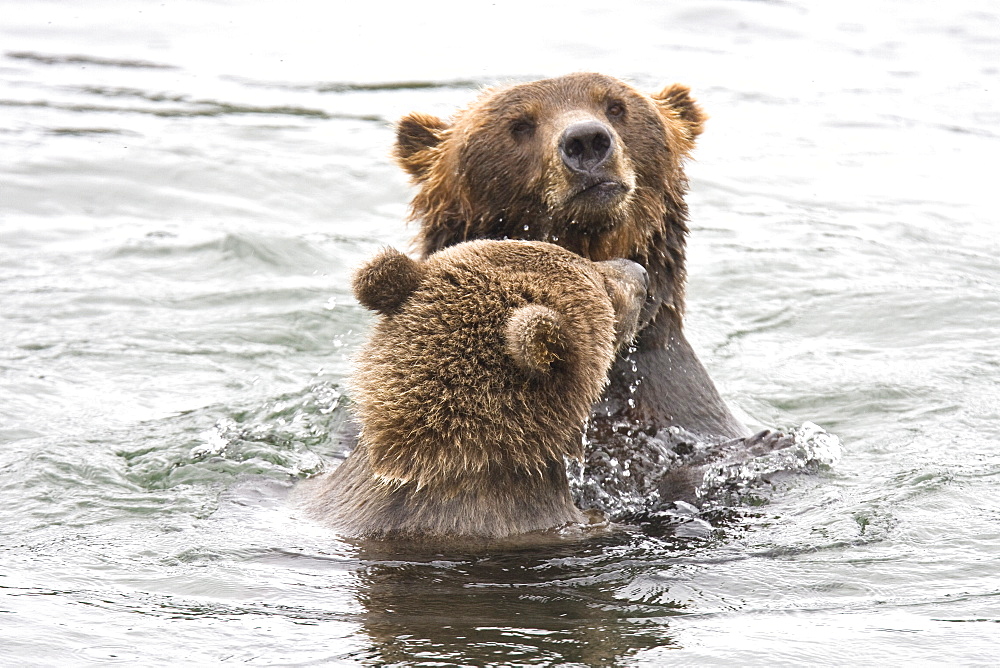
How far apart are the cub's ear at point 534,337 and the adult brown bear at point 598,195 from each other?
1.20 m

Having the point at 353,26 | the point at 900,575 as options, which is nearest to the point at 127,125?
the point at 353,26

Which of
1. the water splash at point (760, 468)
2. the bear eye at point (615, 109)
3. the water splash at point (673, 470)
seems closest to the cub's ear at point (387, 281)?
the water splash at point (673, 470)

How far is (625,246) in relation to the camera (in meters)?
6.38

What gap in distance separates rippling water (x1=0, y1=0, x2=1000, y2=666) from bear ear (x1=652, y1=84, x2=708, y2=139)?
1.85m

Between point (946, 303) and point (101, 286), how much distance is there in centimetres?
605

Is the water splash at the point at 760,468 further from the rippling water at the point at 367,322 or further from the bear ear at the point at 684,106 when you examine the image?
the bear ear at the point at 684,106

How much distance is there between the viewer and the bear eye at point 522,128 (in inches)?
246

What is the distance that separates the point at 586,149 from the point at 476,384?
1.37 m

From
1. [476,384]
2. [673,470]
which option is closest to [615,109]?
[673,470]

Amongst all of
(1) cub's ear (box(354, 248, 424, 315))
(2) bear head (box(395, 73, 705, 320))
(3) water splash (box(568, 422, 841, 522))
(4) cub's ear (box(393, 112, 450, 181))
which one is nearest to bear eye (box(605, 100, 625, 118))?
(2) bear head (box(395, 73, 705, 320))

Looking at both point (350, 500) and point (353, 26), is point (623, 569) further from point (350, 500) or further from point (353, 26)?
point (353, 26)

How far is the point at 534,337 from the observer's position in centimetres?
477

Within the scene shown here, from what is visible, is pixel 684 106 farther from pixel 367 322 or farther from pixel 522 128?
pixel 367 322

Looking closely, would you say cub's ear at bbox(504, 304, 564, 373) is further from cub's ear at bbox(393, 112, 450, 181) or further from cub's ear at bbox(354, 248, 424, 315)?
cub's ear at bbox(393, 112, 450, 181)
